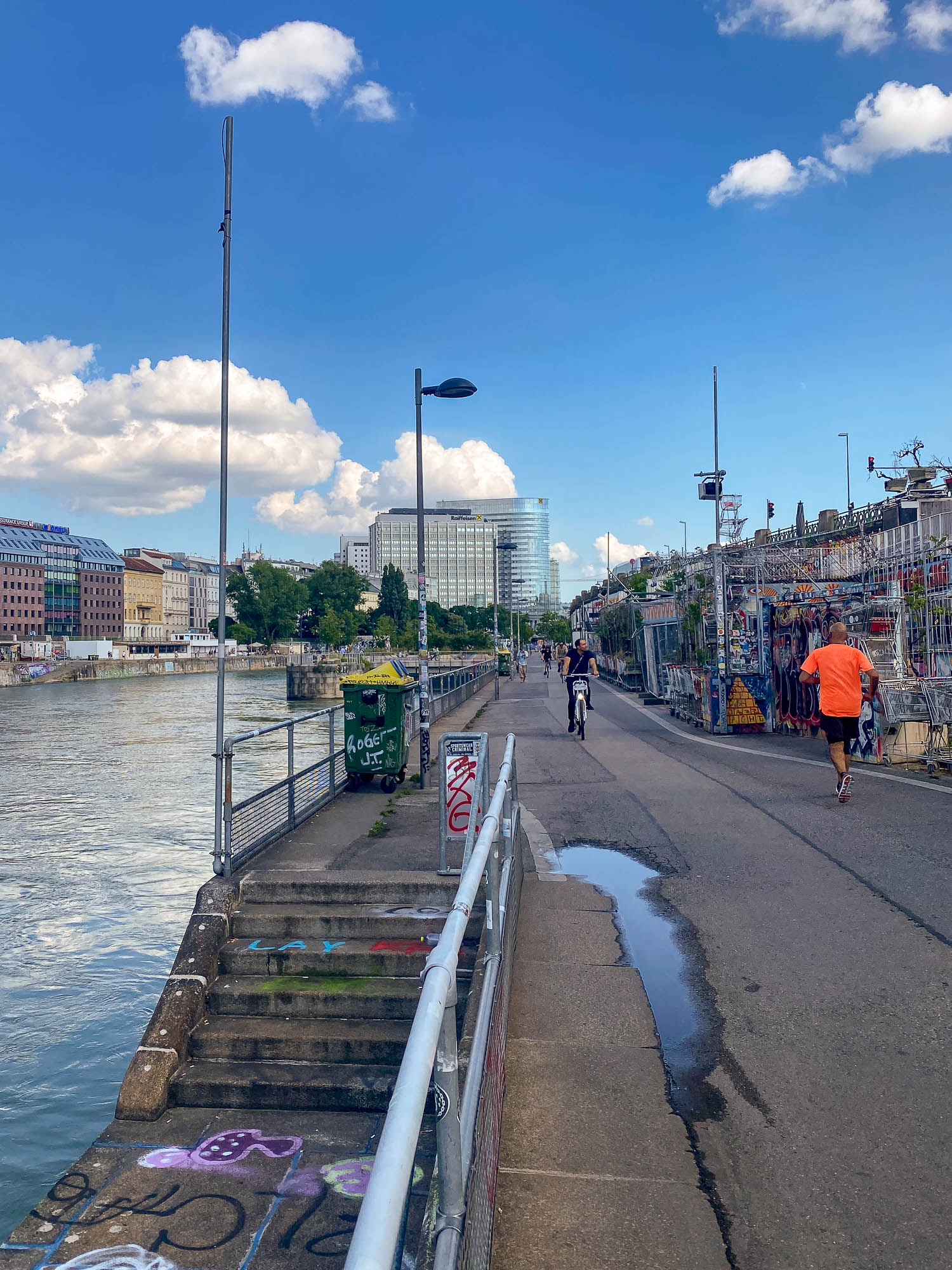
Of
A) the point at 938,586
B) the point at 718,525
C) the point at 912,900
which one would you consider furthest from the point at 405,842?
the point at 718,525

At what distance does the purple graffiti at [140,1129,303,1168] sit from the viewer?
15.0 feet

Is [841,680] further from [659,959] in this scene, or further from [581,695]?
[581,695]

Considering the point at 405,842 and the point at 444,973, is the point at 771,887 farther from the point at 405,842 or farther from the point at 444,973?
the point at 444,973

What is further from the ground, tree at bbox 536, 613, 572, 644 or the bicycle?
tree at bbox 536, 613, 572, 644

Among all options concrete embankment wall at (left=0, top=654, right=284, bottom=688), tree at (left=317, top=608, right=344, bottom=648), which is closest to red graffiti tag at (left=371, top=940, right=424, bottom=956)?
concrete embankment wall at (left=0, top=654, right=284, bottom=688)

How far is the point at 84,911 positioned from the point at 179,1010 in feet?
22.6

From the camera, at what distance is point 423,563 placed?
44.2 ft

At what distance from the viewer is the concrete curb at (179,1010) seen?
5094mm

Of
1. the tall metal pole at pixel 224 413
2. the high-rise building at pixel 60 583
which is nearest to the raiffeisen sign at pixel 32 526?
the high-rise building at pixel 60 583

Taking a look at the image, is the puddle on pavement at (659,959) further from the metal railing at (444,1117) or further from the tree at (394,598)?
the tree at (394,598)

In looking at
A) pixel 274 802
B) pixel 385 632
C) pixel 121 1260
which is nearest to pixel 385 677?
pixel 274 802

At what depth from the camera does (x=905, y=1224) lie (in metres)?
3.15

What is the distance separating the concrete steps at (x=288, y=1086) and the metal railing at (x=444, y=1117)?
4.69 ft

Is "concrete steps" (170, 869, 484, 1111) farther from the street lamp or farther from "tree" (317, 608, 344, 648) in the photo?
"tree" (317, 608, 344, 648)
